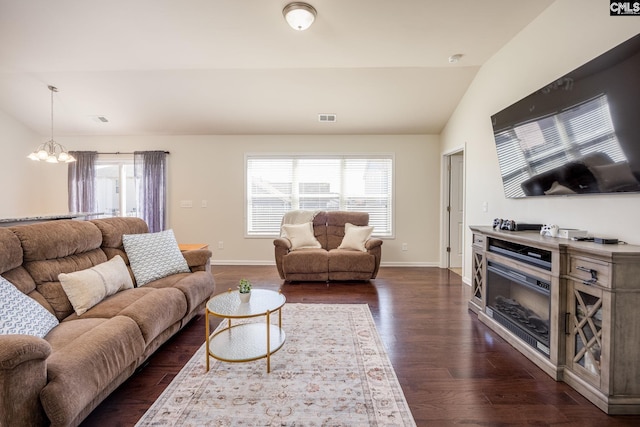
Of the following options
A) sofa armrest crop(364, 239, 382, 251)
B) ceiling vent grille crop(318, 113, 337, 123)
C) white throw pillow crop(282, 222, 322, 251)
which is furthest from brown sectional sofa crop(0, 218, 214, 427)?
ceiling vent grille crop(318, 113, 337, 123)

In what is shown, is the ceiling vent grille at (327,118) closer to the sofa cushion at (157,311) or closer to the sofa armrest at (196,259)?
the sofa armrest at (196,259)

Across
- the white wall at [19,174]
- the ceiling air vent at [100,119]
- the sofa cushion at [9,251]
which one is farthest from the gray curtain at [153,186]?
the sofa cushion at [9,251]

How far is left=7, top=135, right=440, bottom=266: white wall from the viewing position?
17.4 feet

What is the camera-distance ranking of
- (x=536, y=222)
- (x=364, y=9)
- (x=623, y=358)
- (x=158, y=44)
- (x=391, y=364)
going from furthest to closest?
(x=158, y=44), (x=536, y=222), (x=364, y=9), (x=391, y=364), (x=623, y=358)

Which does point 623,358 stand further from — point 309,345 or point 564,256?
point 309,345

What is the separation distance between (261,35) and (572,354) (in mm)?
3774

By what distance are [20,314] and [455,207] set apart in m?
5.47

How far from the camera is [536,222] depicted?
282 cm

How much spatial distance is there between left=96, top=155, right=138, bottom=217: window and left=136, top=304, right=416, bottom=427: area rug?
4.54 m

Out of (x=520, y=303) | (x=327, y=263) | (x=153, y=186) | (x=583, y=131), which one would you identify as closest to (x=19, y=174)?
(x=153, y=186)

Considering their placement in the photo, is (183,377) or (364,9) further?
(364,9)

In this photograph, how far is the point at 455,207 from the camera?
5.15 meters

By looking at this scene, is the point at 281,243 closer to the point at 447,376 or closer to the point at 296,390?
the point at 296,390

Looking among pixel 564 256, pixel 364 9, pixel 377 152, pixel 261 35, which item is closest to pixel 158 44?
pixel 261 35
